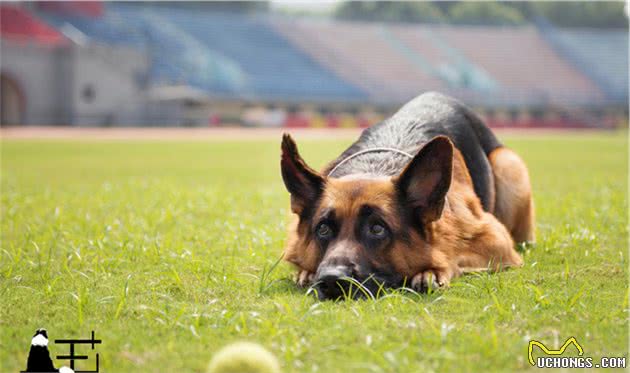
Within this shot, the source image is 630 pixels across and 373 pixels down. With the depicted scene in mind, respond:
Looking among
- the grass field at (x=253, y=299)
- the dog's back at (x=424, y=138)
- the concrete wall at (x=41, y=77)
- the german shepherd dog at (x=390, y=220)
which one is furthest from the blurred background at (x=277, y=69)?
the german shepherd dog at (x=390, y=220)

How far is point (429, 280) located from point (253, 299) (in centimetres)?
106

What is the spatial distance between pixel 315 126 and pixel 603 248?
46729mm

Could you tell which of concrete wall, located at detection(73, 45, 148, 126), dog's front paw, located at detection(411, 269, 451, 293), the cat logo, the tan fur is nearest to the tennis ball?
the cat logo

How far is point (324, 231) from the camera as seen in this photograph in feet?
15.5

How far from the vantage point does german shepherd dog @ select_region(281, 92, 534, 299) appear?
179 inches

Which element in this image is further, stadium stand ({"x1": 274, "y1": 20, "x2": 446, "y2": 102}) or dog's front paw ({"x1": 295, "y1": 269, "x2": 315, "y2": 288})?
stadium stand ({"x1": 274, "y1": 20, "x2": 446, "y2": 102})

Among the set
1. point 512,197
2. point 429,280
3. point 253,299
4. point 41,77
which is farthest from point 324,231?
point 41,77

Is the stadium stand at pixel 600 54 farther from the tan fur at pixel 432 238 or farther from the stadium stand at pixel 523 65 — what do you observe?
the tan fur at pixel 432 238

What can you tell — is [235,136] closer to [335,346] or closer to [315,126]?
[315,126]

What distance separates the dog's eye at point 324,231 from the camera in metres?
4.69

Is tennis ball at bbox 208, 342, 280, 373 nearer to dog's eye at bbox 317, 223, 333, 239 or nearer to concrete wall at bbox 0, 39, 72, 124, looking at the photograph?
dog's eye at bbox 317, 223, 333, 239

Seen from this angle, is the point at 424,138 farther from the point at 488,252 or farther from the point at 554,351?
the point at 554,351

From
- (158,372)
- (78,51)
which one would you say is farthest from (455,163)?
(78,51)

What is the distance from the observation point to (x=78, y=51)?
48969mm
